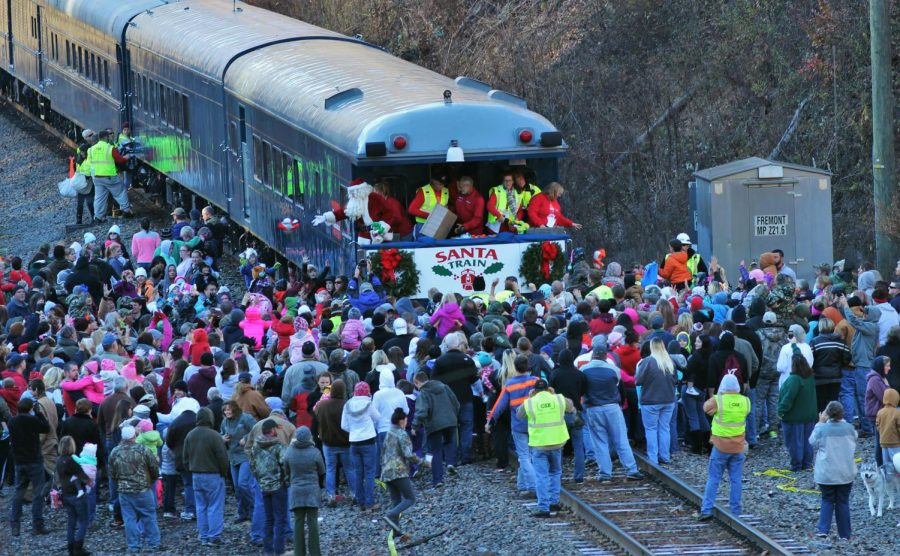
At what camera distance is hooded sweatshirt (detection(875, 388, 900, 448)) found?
49.5 feet

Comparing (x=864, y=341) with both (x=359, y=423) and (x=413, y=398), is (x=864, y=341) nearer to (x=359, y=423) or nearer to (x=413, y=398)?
(x=413, y=398)

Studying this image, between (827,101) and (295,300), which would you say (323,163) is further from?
(827,101)

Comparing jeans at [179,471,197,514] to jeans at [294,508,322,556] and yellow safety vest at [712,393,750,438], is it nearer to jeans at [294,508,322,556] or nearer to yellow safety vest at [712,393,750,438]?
jeans at [294,508,322,556]

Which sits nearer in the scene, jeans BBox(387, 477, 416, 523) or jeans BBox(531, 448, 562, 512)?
jeans BBox(387, 477, 416, 523)

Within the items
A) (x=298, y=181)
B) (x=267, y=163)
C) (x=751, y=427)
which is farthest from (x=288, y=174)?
(x=751, y=427)

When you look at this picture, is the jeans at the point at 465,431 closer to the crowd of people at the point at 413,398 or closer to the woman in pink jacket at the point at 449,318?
the crowd of people at the point at 413,398

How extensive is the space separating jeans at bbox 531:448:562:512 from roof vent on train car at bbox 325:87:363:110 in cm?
744

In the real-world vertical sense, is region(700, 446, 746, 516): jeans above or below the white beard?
below

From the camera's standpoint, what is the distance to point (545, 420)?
48.5ft

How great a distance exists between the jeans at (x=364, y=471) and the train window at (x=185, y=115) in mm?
13727

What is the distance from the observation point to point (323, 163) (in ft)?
69.1

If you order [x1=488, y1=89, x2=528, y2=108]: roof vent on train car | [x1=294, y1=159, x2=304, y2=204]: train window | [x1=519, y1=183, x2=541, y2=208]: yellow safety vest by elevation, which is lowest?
[x1=519, y1=183, x2=541, y2=208]: yellow safety vest

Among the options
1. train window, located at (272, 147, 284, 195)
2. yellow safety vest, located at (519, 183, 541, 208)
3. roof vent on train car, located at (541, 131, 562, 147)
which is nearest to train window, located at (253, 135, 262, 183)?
train window, located at (272, 147, 284, 195)

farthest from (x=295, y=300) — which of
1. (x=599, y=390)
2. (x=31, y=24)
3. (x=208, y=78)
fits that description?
(x=31, y=24)
